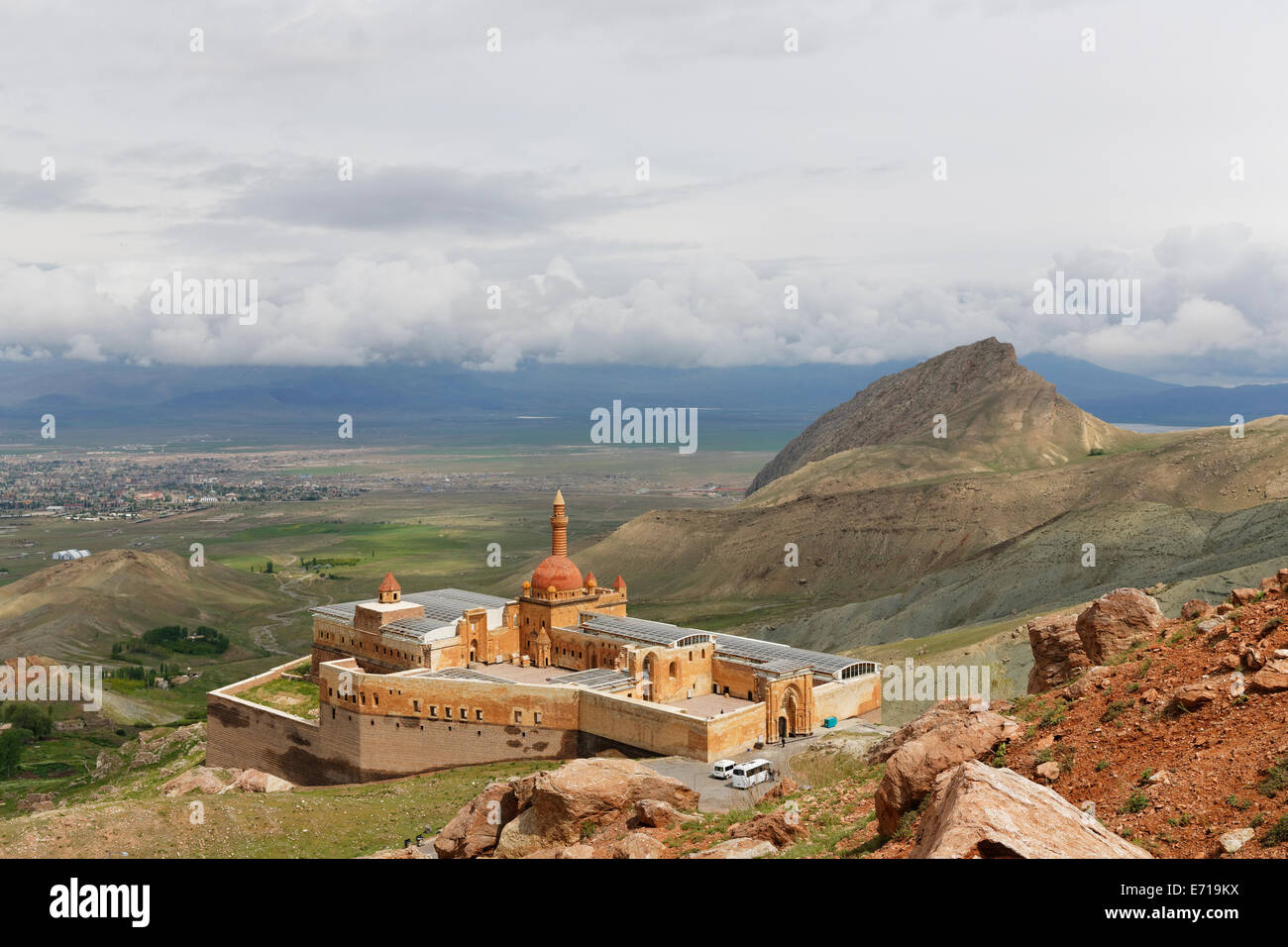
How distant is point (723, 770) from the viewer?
42.5m

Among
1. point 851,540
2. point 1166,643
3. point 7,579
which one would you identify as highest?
point 1166,643

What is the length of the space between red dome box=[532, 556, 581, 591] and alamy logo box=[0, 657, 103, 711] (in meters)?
50.9

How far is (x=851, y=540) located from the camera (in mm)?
126500

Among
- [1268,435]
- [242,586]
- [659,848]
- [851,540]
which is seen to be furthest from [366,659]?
[242,586]

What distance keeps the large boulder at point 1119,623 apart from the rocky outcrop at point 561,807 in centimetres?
1066

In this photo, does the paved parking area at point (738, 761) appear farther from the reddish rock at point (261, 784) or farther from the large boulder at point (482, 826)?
the reddish rock at point (261, 784)

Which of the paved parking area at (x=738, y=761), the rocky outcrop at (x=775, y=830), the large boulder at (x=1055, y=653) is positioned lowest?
the paved parking area at (x=738, y=761)

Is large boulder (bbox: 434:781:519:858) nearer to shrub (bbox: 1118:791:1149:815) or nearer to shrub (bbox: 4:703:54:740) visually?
shrub (bbox: 1118:791:1149:815)

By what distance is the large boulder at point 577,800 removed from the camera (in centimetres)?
2489

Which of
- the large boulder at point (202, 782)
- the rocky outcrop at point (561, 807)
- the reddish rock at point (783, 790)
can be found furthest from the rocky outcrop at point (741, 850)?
the large boulder at point (202, 782)
